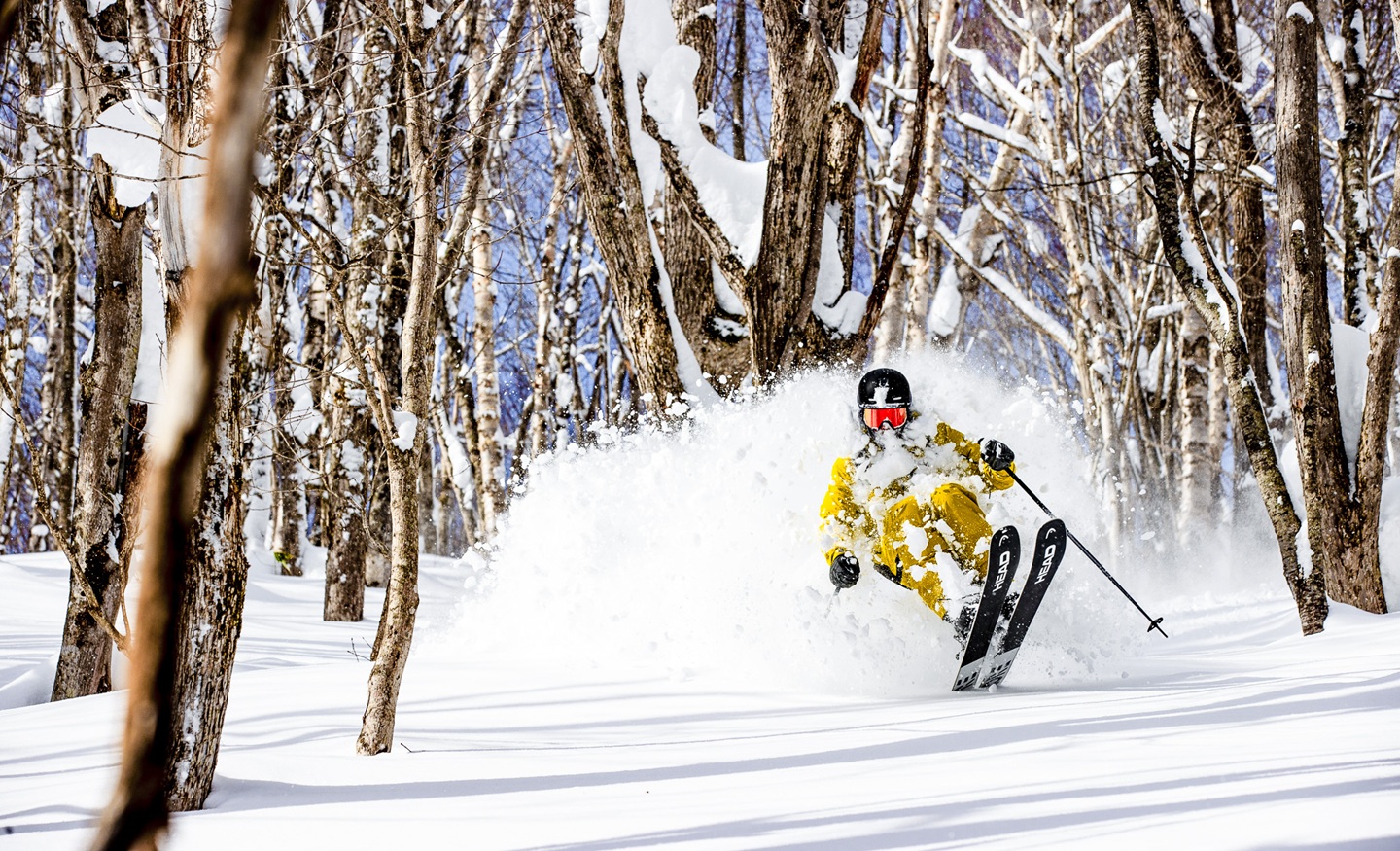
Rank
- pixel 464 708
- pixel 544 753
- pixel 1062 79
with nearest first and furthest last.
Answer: pixel 544 753
pixel 464 708
pixel 1062 79

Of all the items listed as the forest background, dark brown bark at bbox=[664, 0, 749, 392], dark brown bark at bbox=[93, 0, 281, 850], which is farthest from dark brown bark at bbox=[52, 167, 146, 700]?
dark brown bark at bbox=[93, 0, 281, 850]

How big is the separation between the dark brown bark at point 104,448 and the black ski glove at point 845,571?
3.51m

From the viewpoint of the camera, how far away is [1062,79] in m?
10.1

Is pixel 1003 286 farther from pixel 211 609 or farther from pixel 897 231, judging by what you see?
pixel 211 609

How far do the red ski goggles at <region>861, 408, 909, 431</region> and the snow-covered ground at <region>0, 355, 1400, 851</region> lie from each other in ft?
0.97

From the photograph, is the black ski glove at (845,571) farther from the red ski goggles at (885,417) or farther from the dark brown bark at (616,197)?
the dark brown bark at (616,197)

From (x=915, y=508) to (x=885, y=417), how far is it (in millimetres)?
520

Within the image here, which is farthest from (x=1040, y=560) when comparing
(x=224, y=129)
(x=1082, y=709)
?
(x=224, y=129)

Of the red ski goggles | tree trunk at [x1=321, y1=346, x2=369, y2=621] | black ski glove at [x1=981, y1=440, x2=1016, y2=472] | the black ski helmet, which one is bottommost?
tree trunk at [x1=321, y1=346, x2=369, y2=621]

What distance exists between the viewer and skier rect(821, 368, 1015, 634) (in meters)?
4.98

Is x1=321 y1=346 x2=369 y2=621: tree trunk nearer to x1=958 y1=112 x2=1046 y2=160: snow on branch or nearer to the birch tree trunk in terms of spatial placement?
the birch tree trunk

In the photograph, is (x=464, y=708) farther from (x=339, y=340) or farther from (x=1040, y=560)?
(x=339, y=340)

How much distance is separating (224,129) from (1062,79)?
11.0 meters

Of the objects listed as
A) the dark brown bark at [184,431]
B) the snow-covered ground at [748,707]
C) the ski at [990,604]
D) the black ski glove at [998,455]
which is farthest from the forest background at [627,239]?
the ski at [990,604]
